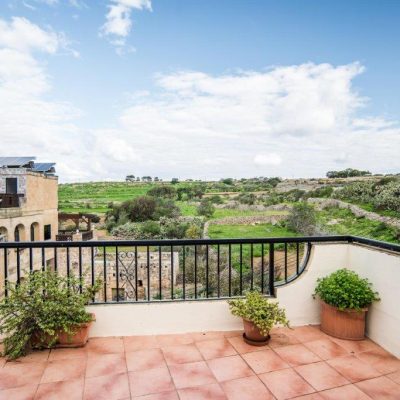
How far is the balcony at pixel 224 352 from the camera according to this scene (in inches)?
78.3

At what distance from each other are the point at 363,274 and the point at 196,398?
6.26 feet

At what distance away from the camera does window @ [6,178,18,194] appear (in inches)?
702

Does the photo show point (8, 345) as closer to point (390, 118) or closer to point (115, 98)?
point (115, 98)

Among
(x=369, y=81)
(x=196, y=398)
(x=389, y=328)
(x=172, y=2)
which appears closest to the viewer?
(x=196, y=398)

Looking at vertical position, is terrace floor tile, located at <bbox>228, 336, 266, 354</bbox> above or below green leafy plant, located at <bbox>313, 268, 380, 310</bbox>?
below

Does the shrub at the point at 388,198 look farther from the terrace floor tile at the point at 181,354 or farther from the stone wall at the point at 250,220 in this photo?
the terrace floor tile at the point at 181,354

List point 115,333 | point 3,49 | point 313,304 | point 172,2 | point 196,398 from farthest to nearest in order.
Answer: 1. point 3,49
2. point 172,2
3. point 313,304
4. point 115,333
5. point 196,398

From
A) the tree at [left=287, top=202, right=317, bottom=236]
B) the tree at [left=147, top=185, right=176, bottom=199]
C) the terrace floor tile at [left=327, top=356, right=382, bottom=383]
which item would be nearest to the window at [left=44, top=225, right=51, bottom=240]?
A: the tree at [left=287, top=202, right=317, bottom=236]

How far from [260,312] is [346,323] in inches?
32.3

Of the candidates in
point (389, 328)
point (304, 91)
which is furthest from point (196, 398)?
point (304, 91)

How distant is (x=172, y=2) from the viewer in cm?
606

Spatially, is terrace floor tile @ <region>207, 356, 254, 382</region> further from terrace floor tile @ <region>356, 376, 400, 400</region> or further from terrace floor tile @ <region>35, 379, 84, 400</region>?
terrace floor tile @ <region>35, 379, 84, 400</region>

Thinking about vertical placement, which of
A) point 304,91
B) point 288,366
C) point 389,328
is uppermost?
point 304,91

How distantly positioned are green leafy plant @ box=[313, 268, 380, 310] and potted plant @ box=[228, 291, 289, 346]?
1.58ft
